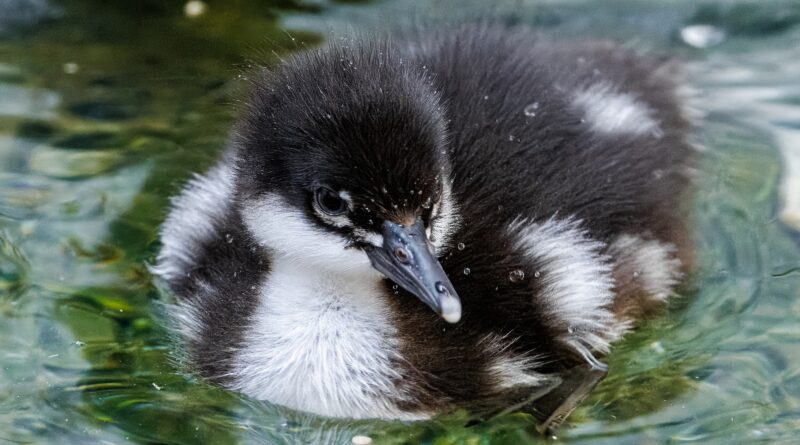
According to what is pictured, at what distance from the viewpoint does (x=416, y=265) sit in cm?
249

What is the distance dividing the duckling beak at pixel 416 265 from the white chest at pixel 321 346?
0.14 m

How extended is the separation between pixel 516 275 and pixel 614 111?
537mm

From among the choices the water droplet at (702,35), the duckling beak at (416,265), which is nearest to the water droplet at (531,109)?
the duckling beak at (416,265)

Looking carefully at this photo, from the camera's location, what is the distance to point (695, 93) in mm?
3436

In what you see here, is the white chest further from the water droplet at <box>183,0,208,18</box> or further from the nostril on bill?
the water droplet at <box>183,0,208,18</box>

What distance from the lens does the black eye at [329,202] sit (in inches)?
99.0

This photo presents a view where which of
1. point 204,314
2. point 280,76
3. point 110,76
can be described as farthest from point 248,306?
point 110,76

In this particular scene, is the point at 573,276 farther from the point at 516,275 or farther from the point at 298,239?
the point at 298,239

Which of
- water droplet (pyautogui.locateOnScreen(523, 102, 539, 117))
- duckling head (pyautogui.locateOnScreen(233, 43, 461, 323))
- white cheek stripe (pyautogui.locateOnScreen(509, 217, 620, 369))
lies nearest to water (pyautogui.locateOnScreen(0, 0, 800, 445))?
white cheek stripe (pyautogui.locateOnScreen(509, 217, 620, 369))

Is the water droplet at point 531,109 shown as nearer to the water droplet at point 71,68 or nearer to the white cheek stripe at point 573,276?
the white cheek stripe at point 573,276

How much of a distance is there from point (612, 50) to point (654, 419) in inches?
42.4

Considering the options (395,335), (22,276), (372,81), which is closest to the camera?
(372,81)

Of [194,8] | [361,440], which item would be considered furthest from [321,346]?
[194,8]

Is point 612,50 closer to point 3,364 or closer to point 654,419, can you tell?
point 654,419
